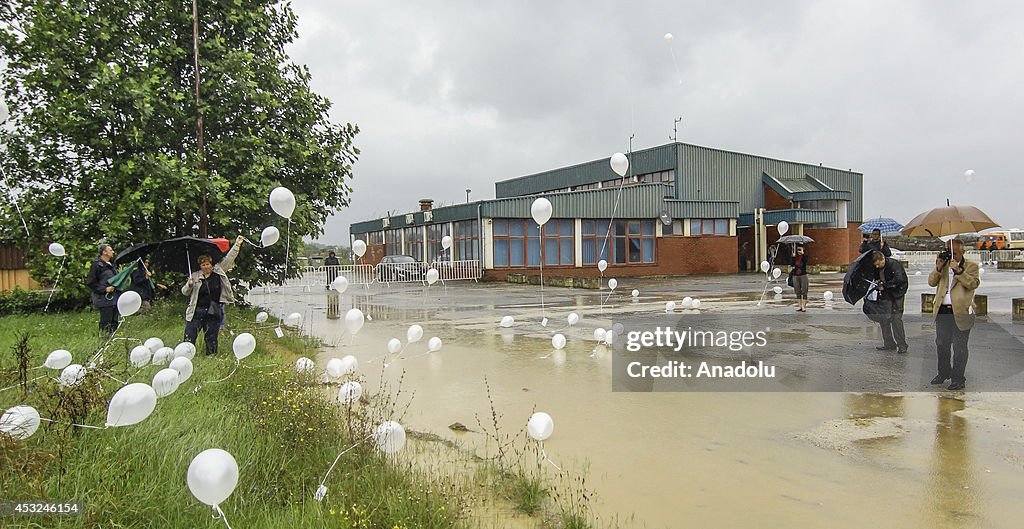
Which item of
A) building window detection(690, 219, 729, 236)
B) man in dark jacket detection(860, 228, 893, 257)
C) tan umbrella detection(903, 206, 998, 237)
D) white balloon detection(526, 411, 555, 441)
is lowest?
white balloon detection(526, 411, 555, 441)

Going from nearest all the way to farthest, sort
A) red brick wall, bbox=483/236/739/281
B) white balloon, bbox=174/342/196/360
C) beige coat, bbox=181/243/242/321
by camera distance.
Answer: white balloon, bbox=174/342/196/360
beige coat, bbox=181/243/242/321
red brick wall, bbox=483/236/739/281

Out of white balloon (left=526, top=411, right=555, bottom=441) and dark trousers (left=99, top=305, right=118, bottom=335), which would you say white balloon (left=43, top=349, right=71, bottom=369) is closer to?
dark trousers (left=99, top=305, right=118, bottom=335)

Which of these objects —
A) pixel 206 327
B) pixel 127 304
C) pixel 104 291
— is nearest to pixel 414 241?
pixel 104 291

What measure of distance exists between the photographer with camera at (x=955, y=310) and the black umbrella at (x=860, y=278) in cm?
206

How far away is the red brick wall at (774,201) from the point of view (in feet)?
119

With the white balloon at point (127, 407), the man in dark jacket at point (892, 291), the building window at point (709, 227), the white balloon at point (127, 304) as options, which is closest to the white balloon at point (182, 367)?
the white balloon at point (127, 304)

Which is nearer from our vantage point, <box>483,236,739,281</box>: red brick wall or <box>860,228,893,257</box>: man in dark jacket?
<box>860,228,893,257</box>: man in dark jacket

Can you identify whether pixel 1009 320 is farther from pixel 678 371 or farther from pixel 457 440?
pixel 457 440

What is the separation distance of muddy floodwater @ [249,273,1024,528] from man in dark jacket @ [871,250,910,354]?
0.47m

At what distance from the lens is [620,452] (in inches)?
192

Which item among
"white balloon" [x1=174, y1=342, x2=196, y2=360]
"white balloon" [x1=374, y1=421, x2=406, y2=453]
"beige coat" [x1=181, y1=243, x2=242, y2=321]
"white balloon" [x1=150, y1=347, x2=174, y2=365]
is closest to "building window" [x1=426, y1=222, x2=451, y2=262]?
"beige coat" [x1=181, y1=243, x2=242, y2=321]

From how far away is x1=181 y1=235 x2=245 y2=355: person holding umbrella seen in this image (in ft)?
26.8

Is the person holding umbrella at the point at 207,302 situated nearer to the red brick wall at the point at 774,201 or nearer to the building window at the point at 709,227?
the building window at the point at 709,227

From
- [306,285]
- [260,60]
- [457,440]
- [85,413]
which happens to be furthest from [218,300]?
[306,285]
